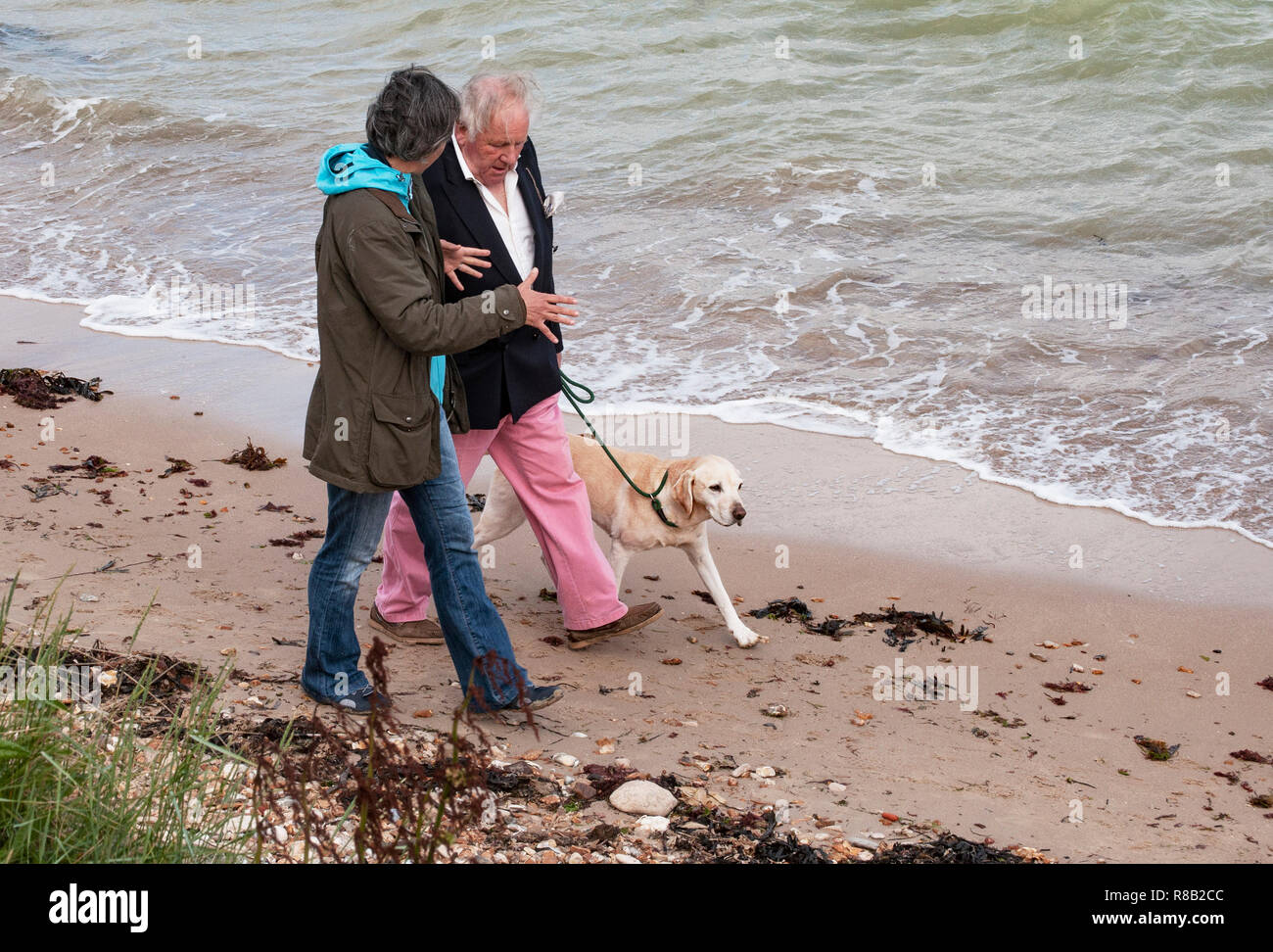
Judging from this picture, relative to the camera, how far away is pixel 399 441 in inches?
157

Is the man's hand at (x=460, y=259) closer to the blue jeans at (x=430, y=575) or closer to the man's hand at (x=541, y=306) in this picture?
the man's hand at (x=541, y=306)

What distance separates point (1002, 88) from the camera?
16031 mm

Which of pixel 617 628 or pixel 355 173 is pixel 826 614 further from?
Result: pixel 355 173

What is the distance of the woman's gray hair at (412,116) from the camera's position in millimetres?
3736

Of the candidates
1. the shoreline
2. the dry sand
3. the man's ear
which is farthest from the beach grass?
the shoreline

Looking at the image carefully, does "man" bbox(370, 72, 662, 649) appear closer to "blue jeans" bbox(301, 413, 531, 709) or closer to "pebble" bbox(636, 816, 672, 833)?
"blue jeans" bbox(301, 413, 531, 709)

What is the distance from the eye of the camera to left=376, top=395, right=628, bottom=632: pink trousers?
4.92 metres

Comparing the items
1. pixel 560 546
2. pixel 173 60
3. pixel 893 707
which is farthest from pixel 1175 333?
pixel 173 60

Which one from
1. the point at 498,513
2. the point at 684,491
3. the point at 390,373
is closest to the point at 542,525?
the point at 498,513

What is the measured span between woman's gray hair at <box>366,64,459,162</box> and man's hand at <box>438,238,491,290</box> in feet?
2.11

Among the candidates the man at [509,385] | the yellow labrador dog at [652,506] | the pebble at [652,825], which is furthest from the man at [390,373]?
the yellow labrador dog at [652,506]

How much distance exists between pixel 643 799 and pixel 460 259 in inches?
81.9

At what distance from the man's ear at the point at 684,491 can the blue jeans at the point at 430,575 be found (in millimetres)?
1223

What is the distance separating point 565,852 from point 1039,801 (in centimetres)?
177
